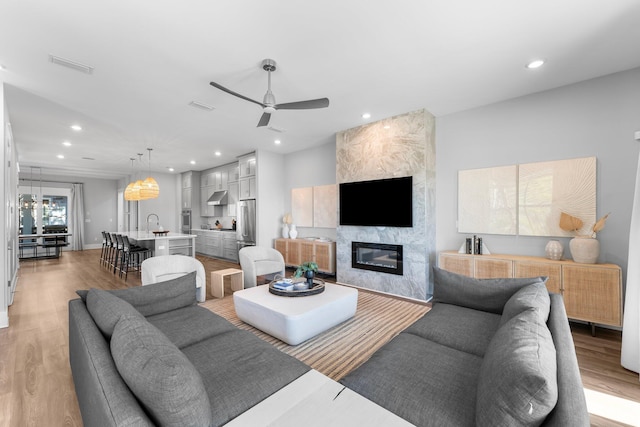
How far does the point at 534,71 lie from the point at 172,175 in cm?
1087

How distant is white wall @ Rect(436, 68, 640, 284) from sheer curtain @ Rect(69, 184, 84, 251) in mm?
11970

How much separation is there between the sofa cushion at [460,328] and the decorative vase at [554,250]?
67.5 inches

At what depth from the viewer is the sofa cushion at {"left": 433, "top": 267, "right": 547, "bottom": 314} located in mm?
2357

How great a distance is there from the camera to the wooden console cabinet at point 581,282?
2887 millimetres

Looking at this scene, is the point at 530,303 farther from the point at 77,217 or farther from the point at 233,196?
the point at 77,217

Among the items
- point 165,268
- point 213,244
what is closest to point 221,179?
point 213,244

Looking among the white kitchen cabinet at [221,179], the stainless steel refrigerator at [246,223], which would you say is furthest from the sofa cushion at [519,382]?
the white kitchen cabinet at [221,179]

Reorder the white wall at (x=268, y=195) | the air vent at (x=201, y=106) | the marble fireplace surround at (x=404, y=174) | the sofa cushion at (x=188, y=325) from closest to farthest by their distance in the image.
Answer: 1. the sofa cushion at (x=188, y=325)
2. the air vent at (x=201, y=106)
3. the marble fireplace surround at (x=404, y=174)
4. the white wall at (x=268, y=195)

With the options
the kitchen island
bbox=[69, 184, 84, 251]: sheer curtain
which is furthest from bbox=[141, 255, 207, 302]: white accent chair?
bbox=[69, 184, 84, 251]: sheer curtain

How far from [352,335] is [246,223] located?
15.5ft

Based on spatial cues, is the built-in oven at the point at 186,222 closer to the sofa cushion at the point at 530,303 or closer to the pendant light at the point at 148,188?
the pendant light at the point at 148,188

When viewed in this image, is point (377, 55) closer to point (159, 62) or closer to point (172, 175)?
point (159, 62)

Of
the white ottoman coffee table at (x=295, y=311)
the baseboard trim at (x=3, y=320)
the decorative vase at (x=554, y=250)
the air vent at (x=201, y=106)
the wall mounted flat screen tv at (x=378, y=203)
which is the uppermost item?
the air vent at (x=201, y=106)

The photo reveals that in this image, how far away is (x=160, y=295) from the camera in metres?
2.41
